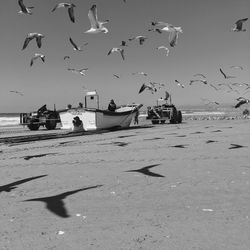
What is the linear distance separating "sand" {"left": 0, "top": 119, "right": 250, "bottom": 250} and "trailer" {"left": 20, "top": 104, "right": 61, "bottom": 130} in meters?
16.3

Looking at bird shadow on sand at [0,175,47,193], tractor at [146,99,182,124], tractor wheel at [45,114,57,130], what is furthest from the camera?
tractor at [146,99,182,124]

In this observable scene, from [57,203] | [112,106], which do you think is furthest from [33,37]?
[112,106]

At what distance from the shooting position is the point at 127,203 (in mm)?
5703

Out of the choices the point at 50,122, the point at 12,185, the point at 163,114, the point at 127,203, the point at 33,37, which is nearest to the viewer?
the point at 127,203

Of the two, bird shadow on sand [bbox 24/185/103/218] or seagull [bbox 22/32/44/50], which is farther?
seagull [bbox 22/32/44/50]

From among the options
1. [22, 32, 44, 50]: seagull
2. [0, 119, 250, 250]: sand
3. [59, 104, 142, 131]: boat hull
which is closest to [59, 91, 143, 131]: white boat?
[59, 104, 142, 131]: boat hull

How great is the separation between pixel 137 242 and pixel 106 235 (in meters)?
0.41

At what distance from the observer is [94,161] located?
9.93 metres

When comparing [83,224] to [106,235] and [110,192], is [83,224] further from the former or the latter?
[110,192]

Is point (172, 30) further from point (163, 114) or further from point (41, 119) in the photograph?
point (163, 114)

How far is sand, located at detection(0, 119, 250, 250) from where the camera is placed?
427 centimetres

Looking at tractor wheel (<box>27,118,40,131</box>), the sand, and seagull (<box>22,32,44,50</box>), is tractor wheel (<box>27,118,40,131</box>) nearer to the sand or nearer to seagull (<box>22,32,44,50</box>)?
seagull (<box>22,32,44,50</box>)

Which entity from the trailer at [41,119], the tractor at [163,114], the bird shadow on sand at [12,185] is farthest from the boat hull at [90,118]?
the bird shadow on sand at [12,185]

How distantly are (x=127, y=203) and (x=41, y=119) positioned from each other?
846 inches
